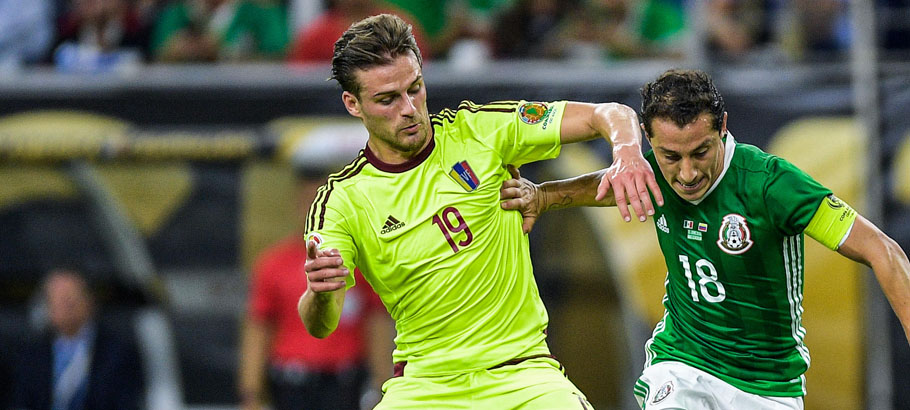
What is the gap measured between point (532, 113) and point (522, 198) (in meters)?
0.34

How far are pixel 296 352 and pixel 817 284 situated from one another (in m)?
3.42

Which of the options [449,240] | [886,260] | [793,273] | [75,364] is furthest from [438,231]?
[75,364]

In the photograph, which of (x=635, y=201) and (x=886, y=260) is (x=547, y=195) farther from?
(x=886, y=260)

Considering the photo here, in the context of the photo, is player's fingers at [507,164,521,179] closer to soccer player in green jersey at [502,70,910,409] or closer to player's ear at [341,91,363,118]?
soccer player in green jersey at [502,70,910,409]

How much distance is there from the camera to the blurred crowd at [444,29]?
332 inches

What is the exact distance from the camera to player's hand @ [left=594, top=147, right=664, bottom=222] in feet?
13.4

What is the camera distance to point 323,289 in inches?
168

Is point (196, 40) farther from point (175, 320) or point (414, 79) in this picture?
point (414, 79)

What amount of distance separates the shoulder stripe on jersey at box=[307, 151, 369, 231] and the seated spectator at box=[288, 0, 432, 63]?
4.29 metres

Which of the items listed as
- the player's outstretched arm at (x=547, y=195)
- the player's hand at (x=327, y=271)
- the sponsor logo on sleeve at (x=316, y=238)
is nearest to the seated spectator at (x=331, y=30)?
the player's outstretched arm at (x=547, y=195)

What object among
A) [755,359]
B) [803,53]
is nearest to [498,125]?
[755,359]

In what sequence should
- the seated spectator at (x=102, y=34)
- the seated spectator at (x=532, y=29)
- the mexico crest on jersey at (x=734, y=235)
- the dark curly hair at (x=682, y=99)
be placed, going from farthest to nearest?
the seated spectator at (x=102, y=34)
the seated spectator at (x=532, y=29)
the mexico crest on jersey at (x=734, y=235)
the dark curly hair at (x=682, y=99)

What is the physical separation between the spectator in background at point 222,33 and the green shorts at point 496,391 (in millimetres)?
5647

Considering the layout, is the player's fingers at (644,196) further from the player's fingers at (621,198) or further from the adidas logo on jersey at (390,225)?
the adidas logo on jersey at (390,225)
